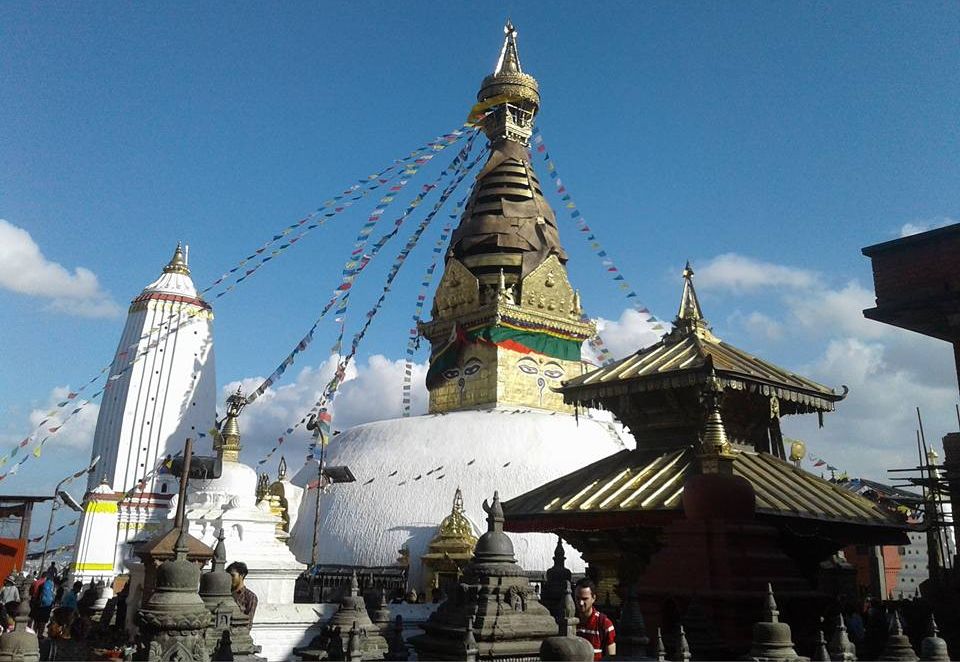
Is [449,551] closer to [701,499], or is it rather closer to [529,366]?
[529,366]

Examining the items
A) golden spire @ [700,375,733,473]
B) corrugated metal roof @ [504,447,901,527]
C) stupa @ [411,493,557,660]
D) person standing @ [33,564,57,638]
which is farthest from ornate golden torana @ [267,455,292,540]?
golden spire @ [700,375,733,473]

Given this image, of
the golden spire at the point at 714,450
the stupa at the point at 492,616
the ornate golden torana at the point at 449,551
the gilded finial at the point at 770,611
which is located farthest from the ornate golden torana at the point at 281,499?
the gilded finial at the point at 770,611

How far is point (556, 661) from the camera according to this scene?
110 inches

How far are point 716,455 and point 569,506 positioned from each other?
210 cm

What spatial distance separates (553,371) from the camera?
23.8 m

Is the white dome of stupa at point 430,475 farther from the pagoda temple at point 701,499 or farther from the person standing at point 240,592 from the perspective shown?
the person standing at point 240,592

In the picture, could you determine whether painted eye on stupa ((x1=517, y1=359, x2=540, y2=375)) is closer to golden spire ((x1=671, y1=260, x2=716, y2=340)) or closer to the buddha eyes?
the buddha eyes

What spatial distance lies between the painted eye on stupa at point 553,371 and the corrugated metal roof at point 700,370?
1398 centimetres

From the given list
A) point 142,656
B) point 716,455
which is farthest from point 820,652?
point 142,656

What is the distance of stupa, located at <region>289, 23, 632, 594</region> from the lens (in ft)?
59.6

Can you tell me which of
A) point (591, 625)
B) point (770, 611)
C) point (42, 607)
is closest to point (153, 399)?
point (42, 607)

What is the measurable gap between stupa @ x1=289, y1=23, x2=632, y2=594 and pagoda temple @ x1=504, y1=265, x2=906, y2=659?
8379 millimetres

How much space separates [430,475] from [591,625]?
1386 centimetres

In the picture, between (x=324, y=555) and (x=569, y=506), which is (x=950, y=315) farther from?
(x=324, y=555)
